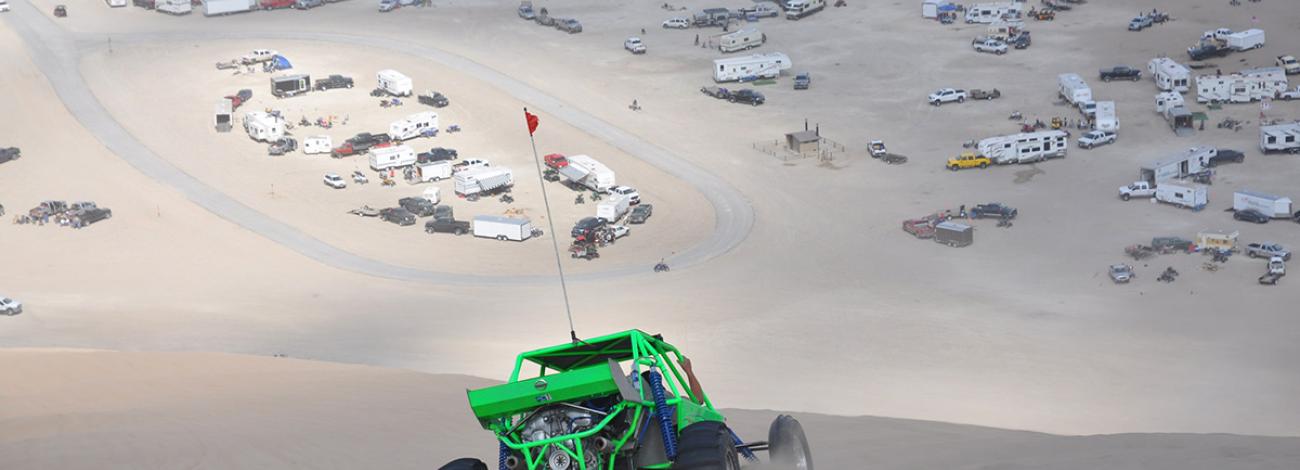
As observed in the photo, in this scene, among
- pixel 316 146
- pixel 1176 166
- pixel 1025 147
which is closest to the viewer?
pixel 1176 166

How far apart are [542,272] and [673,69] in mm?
22846

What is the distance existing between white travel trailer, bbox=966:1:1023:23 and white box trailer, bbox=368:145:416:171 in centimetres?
2748

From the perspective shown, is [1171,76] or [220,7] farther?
[220,7]

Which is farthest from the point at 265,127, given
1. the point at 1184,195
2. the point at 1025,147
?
the point at 1184,195

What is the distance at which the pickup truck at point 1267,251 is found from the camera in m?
38.3

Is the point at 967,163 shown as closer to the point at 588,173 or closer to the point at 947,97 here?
the point at 947,97

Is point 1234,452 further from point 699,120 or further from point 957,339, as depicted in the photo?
point 699,120

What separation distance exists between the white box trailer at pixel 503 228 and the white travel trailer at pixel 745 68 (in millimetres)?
17447

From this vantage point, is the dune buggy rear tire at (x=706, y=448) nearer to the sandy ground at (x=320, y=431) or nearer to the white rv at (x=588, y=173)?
the sandy ground at (x=320, y=431)

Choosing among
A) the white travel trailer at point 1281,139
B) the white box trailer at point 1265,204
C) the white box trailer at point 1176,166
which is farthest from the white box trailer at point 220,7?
the white box trailer at point 1265,204

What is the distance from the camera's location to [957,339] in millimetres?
32688

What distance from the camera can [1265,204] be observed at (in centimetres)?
4191

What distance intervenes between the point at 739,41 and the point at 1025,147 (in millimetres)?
18672

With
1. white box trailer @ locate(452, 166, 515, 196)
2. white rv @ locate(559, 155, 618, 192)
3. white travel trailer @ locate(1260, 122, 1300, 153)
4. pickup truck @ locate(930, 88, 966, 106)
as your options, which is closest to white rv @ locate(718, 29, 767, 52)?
pickup truck @ locate(930, 88, 966, 106)
